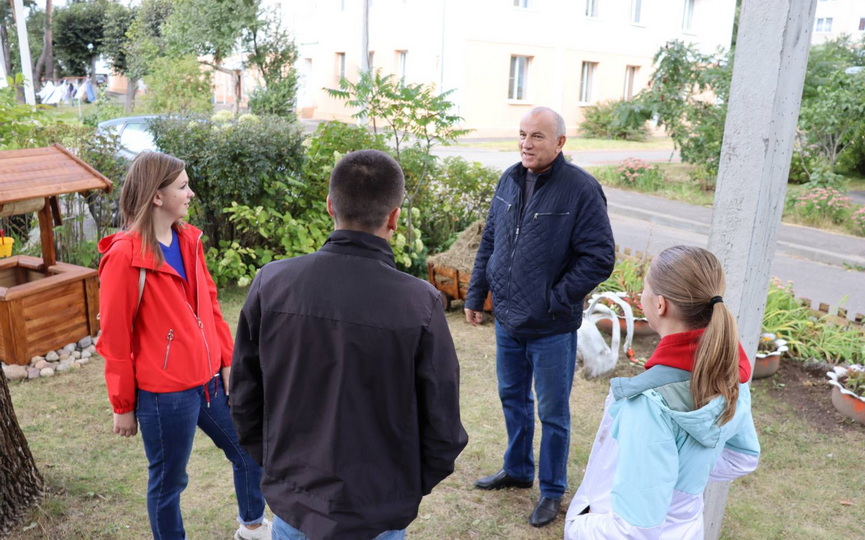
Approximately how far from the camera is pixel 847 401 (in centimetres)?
475

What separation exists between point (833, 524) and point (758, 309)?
1.55 meters

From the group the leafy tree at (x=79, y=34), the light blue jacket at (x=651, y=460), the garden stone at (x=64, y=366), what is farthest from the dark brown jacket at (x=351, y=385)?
the leafy tree at (x=79, y=34)

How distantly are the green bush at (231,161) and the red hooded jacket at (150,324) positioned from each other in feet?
13.1

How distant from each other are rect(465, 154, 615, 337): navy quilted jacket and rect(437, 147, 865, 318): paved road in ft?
11.0

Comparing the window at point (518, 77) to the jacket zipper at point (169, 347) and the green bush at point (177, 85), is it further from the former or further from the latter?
the jacket zipper at point (169, 347)

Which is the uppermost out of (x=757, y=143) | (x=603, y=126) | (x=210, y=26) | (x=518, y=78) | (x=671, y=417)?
(x=210, y=26)

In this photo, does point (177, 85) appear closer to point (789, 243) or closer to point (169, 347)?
point (789, 243)

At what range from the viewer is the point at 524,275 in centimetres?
336

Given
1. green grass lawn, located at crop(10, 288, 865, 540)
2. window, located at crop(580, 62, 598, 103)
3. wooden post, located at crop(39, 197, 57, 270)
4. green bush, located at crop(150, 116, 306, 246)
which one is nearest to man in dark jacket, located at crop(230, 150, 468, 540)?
green grass lawn, located at crop(10, 288, 865, 540)

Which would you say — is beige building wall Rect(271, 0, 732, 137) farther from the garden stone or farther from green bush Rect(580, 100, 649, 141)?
the garden stone

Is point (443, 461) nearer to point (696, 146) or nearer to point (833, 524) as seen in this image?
point (833, 524)

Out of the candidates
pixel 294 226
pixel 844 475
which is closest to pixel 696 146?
pixel 294 226

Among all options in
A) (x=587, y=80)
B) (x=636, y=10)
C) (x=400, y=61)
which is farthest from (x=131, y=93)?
(x=636, y=10)

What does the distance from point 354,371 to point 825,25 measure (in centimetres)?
6758
